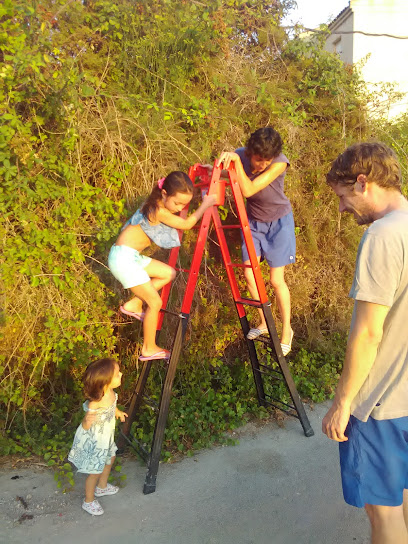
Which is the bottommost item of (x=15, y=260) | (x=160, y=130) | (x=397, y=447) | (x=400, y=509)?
(x=400, y=509)

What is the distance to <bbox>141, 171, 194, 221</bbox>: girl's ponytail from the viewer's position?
316cm

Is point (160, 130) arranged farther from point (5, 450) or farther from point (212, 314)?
point (5, 450)

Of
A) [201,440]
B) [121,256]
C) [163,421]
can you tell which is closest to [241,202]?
[121,256]

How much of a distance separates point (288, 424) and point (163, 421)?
4.56 ft

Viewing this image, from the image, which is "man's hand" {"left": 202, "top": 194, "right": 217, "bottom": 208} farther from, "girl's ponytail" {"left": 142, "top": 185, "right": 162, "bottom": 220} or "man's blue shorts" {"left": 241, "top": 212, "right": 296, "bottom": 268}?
"man's blue shorts" {"left": 241, "top": 212, "right": 296, "bottom": 268}

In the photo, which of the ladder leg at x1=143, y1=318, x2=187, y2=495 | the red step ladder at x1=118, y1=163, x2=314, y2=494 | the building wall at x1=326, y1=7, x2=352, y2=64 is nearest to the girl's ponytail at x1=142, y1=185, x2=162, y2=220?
the red step ladder at x1=118, y1=163, x2=314, y2=494

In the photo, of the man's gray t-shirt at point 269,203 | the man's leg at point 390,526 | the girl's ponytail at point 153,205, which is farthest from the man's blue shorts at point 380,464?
the man's gray t-shirt at point 269,203

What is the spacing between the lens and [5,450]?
3.45 meters

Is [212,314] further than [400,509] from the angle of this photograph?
Yes

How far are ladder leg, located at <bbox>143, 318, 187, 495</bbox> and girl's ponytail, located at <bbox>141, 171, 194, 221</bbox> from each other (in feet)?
2.72

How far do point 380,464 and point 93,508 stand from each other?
191 centimetres

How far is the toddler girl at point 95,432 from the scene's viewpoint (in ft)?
9.59

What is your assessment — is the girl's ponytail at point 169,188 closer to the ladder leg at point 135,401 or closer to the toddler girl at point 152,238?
the toddler girl at point 152,238

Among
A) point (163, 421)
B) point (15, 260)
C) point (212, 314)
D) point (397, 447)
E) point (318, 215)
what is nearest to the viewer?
point (397, 447)
